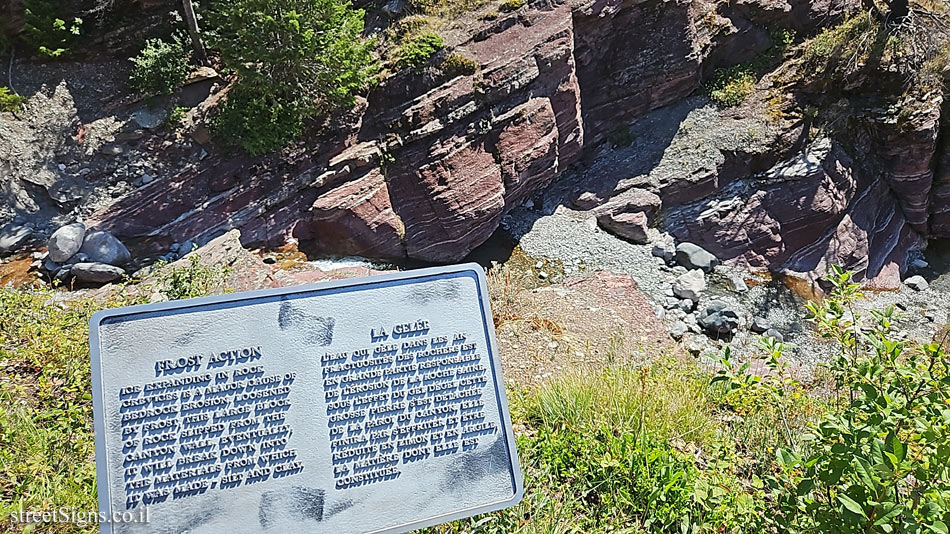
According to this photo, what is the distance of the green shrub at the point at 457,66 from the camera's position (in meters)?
10.2

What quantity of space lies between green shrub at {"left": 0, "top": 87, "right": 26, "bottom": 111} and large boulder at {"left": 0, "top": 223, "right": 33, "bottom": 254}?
218 cm

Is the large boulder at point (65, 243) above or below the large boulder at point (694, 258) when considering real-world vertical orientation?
above

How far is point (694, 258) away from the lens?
1180 cm

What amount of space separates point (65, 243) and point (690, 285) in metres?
10.8

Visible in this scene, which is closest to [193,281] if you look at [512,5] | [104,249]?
[104,249]

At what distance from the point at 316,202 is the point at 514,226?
442 centimetres

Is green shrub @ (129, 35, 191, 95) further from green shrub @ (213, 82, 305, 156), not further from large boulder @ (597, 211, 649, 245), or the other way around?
large boulder @ (597, 211, 649, 245)

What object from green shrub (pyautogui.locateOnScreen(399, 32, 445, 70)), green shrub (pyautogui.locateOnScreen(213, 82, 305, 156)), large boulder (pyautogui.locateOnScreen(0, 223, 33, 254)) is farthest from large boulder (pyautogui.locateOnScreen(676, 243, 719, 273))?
large boulder (pyautogui.locateOnScreen(0, 223, 33, 254))

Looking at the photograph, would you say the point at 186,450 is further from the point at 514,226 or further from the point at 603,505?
the point at 514,226

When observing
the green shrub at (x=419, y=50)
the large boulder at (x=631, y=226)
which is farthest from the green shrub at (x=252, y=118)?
the large boulder at (x=631, y=226)

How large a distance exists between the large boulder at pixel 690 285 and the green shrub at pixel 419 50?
21.6 ft

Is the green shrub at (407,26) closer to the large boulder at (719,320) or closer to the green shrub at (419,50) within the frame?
the green shrub at (419,50)

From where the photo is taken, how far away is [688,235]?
40.9ft

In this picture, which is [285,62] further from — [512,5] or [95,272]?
[512,5]
